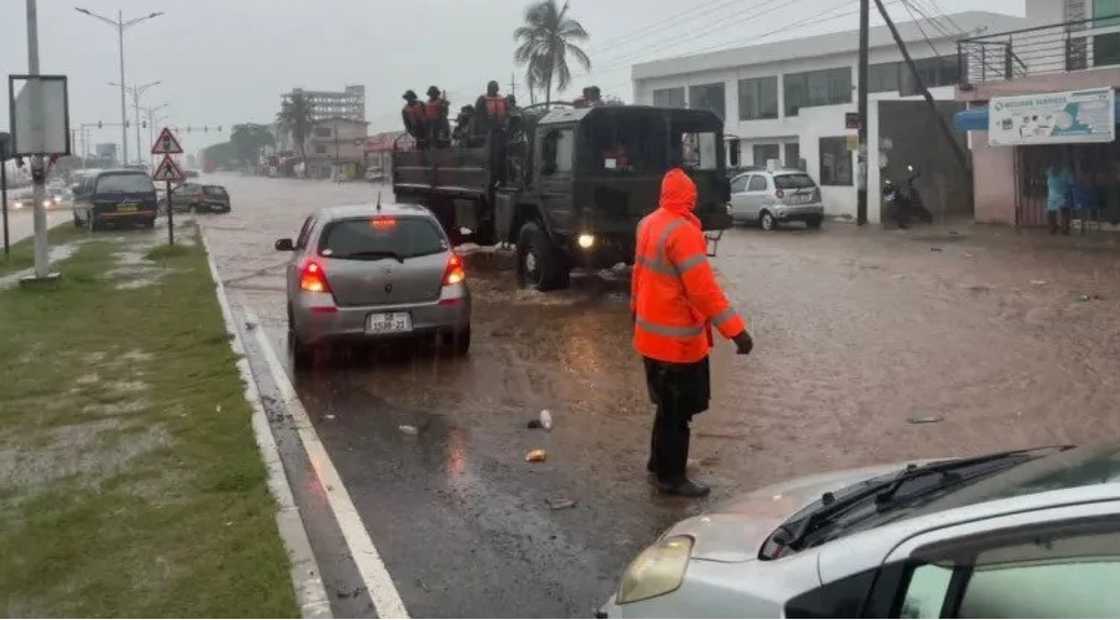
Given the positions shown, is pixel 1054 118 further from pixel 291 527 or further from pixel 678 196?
pixel 291 527

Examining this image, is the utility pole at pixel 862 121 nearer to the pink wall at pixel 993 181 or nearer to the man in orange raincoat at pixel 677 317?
the pink wall at pixel 993 181

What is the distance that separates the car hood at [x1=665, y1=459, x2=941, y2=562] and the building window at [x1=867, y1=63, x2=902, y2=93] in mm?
38655

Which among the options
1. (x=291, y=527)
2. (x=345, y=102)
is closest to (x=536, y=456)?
(x=291, y=527)

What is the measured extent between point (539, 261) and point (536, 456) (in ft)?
28.9

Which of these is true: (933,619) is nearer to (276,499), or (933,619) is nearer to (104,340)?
(276,499)

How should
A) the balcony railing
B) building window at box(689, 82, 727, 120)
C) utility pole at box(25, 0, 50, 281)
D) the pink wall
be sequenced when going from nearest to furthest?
utility pole at box(25, 0, 50, 281)
the balcony railing
the pink wall
building window at box(689, 82, 727, 120)

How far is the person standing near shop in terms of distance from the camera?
23656mm

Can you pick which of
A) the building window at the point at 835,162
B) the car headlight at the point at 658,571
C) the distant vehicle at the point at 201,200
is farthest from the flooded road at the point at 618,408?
the distant vehicle at the point at 201,200

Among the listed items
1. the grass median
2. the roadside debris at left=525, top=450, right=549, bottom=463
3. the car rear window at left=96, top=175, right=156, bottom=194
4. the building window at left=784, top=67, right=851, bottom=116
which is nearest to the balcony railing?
the building window at left=784, top=67, right=851, bottom=116

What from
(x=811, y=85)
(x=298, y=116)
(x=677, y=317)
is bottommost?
(x=677, y=317)

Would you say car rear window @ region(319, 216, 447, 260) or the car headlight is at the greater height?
car rear window @ region(319, 216, 447, 260)

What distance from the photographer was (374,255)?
10492 millimetres

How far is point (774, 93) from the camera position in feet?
144

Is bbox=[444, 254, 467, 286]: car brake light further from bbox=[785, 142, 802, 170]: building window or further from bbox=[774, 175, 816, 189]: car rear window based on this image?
bbox=[785, 142, 802, 170]: building window
